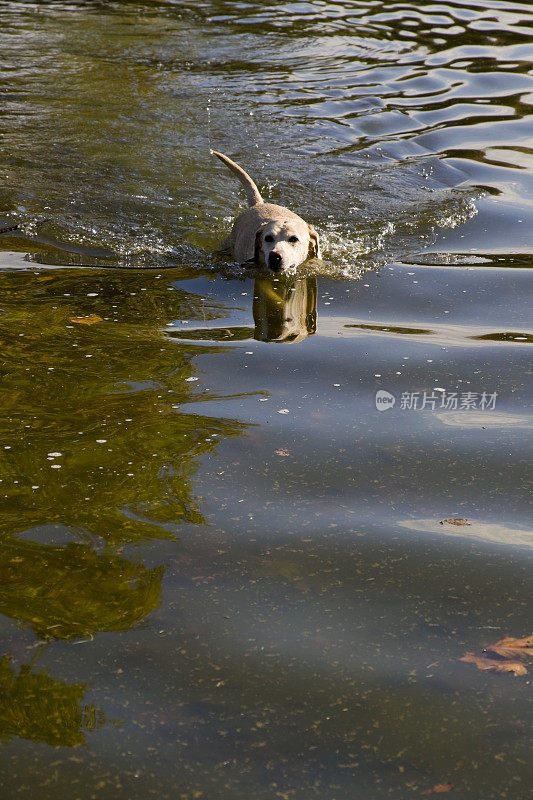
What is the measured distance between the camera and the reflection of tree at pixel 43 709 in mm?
2773

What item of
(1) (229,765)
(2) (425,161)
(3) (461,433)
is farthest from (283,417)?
(2) (425,161)

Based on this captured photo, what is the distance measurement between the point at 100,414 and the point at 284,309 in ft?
7.31

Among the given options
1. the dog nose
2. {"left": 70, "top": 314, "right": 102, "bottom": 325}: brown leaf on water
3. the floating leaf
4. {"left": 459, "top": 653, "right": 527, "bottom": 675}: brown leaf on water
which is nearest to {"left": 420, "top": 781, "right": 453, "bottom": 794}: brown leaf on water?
the floating leaf

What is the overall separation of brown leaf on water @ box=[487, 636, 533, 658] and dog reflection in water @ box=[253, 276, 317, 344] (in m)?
3.03

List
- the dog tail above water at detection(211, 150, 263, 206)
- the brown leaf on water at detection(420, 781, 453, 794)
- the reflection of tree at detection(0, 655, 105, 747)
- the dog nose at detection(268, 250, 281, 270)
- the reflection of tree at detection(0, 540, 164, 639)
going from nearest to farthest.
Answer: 1. the brown leaf on water at detection(420, 781, 453, 794)
2. the reflection of tree at detection(0, 655, 105, 747)
3. the reflection of tree at detection(0, 540, 164, 639)
4. the dog nose at detection(268, 250, 281, 270)
5. the dog tail above water at detection(211, 150, 263, 206)

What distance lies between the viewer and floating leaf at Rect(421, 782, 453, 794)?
2.58m

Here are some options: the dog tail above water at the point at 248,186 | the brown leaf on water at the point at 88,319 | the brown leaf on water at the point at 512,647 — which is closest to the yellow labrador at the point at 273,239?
the dog tail above water at the point at 248,186

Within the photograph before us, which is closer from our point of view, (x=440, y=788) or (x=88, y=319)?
(x=440, y=788)

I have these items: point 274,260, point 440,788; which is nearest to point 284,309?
point 274,260

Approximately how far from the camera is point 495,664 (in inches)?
120

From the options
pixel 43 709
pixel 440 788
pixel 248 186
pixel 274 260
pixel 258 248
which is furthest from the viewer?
pixel 248 186

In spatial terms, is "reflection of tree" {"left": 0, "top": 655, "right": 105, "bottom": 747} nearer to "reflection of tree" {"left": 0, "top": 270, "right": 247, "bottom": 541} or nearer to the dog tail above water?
"reflection of tree" {"left": 0, "top": 270, "right": 247, "bottom": 541}

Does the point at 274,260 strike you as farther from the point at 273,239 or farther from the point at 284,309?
the point at 284,309

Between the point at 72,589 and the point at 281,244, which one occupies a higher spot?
the point at 281,244
